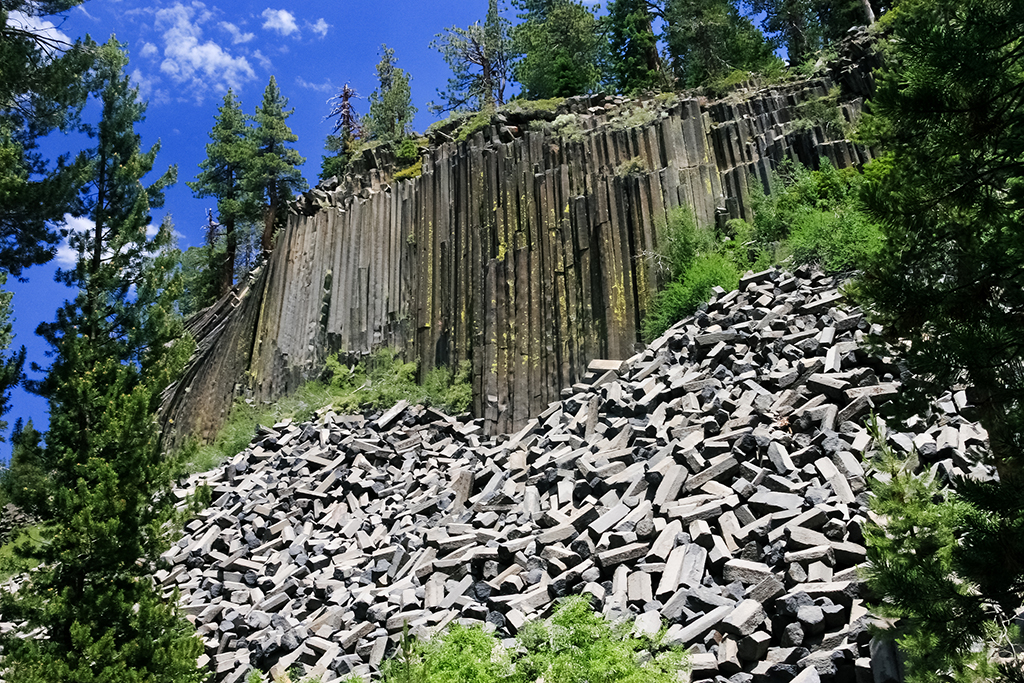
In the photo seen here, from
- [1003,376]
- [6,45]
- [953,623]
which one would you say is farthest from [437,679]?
[6,45]

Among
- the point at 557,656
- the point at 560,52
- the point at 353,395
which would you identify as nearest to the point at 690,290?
the point at 557,656

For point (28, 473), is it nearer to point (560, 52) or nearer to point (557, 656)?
point (557, 656)

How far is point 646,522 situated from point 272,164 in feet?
85.9

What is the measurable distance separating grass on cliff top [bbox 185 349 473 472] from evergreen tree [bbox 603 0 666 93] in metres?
13.9

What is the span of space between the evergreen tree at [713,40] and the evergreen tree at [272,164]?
52.2 ft

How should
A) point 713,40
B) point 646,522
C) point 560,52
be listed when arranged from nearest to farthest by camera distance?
point 646,522 → point 713,40 → point 560,52

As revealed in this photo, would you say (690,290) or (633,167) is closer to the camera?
(690,290)

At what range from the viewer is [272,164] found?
2786cm

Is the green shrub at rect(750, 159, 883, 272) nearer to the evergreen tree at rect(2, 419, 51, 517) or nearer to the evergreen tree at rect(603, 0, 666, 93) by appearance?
the evergreen tree at rect(2, 419, 51, 517)

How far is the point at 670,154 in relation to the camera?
11375 mm

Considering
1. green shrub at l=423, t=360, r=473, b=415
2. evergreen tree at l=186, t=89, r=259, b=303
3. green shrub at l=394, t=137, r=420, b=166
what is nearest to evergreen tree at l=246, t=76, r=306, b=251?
evergreen tree at l=186, t=89, r=259, b=303

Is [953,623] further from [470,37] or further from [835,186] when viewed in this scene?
[470,37]

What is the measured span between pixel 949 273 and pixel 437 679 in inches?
131

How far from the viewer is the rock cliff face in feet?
34.2
